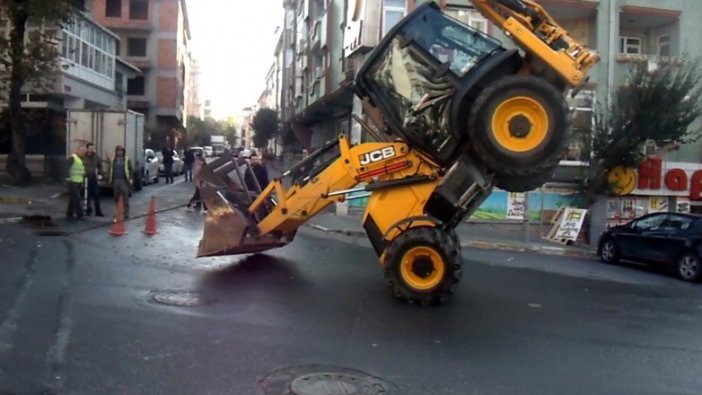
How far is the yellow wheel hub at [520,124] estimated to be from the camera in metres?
9.67

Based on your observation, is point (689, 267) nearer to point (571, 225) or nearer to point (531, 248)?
point (531, 248)

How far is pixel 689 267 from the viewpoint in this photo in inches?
618

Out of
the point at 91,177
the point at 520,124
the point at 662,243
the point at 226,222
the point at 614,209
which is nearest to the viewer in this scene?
the point at 520,124

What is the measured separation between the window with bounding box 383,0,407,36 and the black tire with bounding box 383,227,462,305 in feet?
46.3

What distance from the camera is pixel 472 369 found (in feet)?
23.5

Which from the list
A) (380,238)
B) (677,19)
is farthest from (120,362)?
(677,19)

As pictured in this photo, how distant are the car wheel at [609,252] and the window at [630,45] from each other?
10053mm

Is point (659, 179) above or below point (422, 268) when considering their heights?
above

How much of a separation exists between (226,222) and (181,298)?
2046 mm

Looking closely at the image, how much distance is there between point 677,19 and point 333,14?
13.8m

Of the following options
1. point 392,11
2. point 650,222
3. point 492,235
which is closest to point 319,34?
point 392,11

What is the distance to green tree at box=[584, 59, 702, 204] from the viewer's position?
19859 mm

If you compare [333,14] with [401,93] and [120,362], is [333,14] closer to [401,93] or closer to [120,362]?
[401,93]

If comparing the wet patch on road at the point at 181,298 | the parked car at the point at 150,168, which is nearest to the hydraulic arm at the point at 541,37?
the wet patch on road at the point at 181,298
